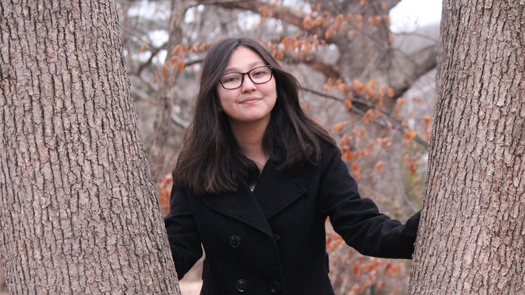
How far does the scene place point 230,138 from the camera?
226 centimetres

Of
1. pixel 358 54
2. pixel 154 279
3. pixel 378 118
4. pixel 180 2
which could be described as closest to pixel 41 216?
pixel 154 279

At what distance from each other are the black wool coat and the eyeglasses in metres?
0.36

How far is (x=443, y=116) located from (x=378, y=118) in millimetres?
3385

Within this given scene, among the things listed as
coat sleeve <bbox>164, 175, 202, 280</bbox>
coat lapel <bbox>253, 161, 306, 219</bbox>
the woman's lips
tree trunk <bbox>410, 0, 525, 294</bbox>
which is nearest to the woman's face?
the woman's lips

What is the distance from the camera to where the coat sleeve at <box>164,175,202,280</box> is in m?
1.99

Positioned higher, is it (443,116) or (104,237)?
(443,116)

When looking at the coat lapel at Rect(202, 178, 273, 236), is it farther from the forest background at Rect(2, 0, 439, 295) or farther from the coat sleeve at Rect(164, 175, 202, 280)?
the forest background at Rect(2, 0, 439, 295)

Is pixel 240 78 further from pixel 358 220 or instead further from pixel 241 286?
pixel 241 286

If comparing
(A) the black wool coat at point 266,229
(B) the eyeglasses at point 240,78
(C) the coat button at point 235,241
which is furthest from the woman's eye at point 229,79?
(C) the coat button at point 235,241

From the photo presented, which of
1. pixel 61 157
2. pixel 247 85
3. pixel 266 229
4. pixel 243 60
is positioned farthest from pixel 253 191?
pixel 61 157

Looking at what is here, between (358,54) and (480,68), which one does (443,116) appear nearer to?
(480,68)

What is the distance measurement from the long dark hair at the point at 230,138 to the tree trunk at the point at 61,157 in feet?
2.49

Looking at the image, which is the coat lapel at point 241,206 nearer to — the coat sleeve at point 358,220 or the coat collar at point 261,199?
the coat collar at point 261,199

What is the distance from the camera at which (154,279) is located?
145 cm
